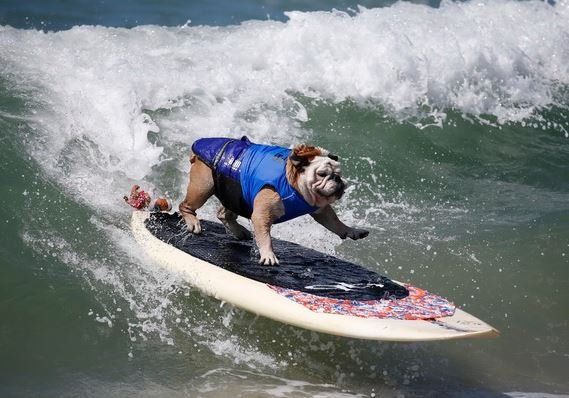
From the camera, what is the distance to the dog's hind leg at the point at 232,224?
6.96m

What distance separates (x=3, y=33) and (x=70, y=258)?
582cm

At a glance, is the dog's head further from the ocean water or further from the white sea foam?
the white sea foam

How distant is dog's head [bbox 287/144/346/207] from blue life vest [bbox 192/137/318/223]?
9 centimetres

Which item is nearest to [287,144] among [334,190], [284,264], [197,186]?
[197,186]

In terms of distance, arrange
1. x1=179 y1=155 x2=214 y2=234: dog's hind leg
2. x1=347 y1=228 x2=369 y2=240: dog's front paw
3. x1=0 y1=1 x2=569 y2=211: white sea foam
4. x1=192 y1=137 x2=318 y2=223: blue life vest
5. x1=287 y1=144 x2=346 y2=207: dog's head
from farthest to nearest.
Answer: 1. x1=0 y1=1 x2=569 y2=211: white sea foam
2. x1=179 y1=155 x2=214 y2=234: dog's hind leg
3. x1=347 y1=228 x2=369 y2=240: dog's front paw
4. x1=192 y1=137 x2=318 y2=223: blue life vest
5. x1=287 y1=144 x2=346 y2=207: dog's head

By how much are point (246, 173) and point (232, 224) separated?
89cm

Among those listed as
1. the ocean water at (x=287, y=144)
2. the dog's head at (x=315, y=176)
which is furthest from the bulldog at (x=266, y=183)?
the ocean water at (x=287, y=144)

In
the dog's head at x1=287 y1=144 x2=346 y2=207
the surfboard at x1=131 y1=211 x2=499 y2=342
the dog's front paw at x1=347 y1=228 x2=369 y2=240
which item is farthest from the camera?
the dog's front paw at x1=347 y1=228 x2=369 y2=240

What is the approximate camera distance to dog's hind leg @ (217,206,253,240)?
6965 mm

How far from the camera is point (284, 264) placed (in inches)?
256

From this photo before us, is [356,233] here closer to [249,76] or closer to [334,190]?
[334,190]

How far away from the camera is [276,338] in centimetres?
623

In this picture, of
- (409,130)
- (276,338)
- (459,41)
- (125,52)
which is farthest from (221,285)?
(459,41)

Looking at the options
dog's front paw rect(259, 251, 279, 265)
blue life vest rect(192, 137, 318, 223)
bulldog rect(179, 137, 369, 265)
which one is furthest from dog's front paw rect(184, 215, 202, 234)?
dog's front paw rect(259, 251, 279, 265)
